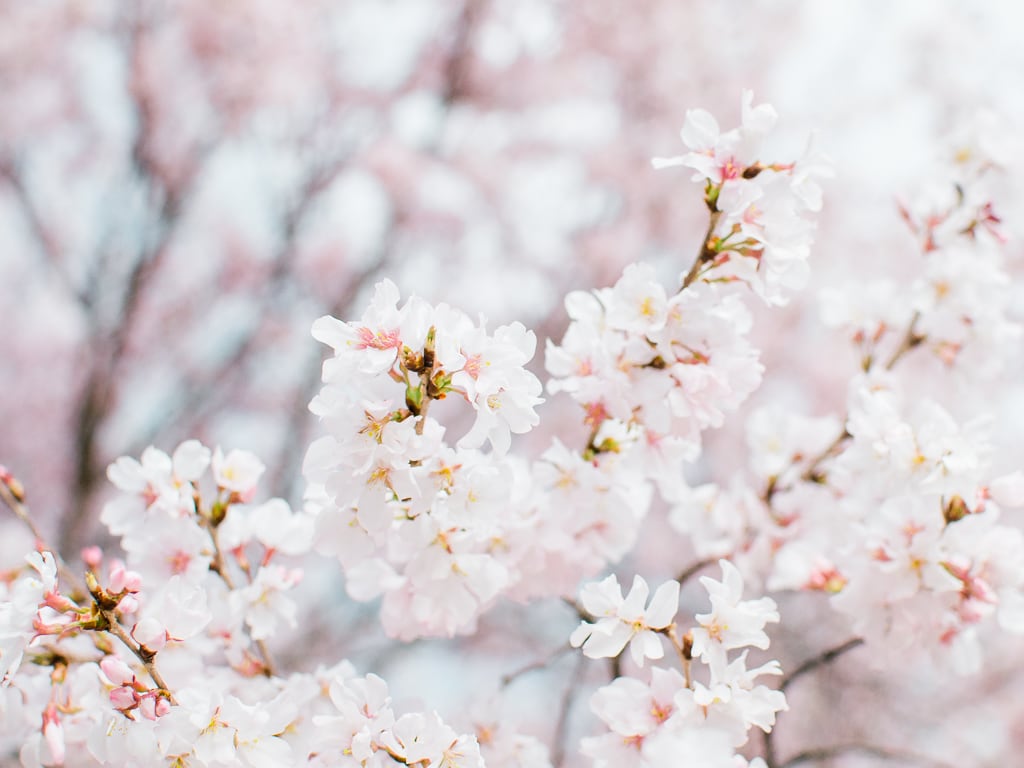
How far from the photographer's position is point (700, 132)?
0.93 meters

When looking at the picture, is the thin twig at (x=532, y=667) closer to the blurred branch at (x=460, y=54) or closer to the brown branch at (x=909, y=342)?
the brown branch at (x=909, y=342)

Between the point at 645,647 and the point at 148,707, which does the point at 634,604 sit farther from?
the point at 148,707

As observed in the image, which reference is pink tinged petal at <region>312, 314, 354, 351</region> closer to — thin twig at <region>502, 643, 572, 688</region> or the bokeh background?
thin twig at <region>502, 643, 572, 688</region>

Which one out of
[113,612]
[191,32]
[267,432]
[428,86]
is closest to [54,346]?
[267,432]

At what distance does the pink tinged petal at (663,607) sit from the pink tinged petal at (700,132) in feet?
1.77

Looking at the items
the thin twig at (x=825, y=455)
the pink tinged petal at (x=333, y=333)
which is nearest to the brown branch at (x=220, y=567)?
the pink tinged petal at (x=333, y=333)

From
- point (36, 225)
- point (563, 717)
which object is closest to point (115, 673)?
point (563, 717)

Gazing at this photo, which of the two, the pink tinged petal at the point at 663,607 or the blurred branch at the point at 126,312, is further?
the blurred branch at the point at 126,312

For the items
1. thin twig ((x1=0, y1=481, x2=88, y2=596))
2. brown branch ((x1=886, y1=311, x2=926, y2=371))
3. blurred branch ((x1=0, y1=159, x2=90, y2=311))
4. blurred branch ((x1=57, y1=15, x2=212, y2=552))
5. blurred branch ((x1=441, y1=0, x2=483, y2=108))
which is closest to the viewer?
thin twig ((x1=0, y1=481, x2=88, y2=596))

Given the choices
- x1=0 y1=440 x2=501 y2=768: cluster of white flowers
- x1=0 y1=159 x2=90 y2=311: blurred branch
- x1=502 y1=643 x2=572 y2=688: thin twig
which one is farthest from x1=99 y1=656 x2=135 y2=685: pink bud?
x1=0 y1=159 x2=90 y2=311: blurred branch

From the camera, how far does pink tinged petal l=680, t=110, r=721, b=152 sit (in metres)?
0.93

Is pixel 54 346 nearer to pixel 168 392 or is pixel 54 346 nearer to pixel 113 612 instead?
pixel 168 392

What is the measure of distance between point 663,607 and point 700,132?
1.91 ft

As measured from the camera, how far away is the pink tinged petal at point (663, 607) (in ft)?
2.68
